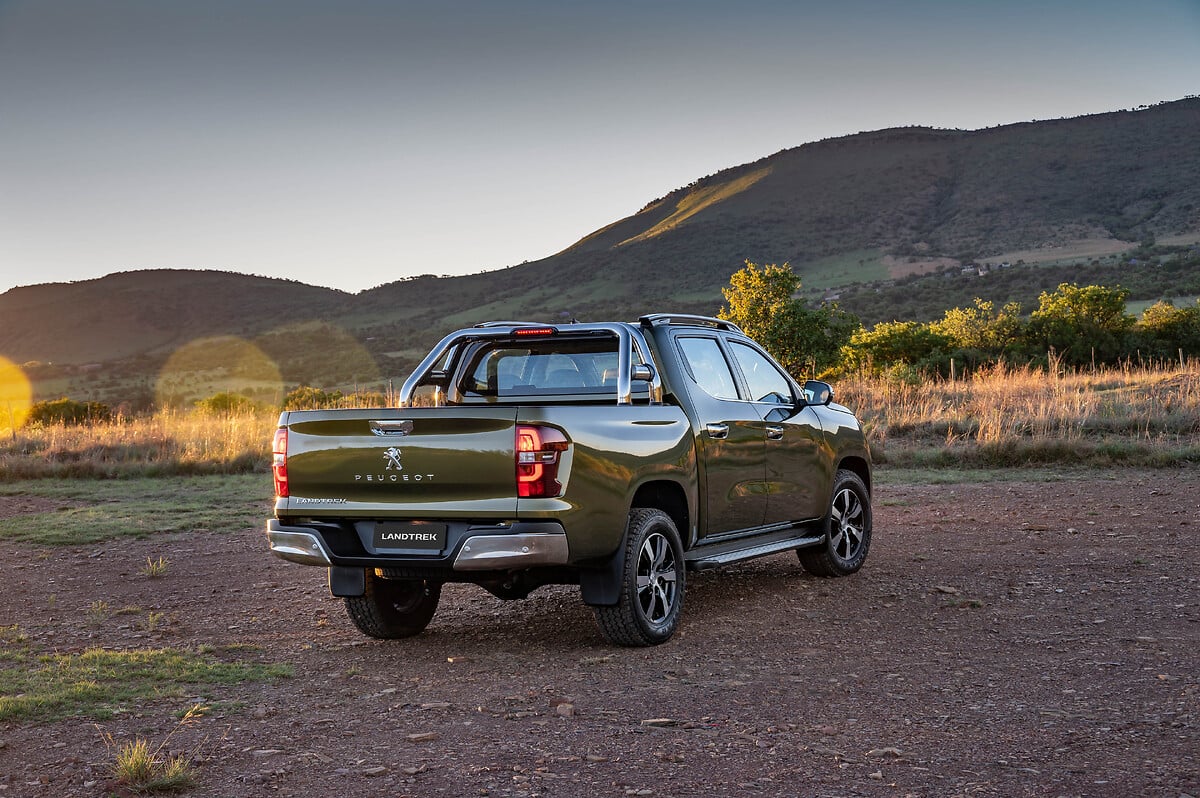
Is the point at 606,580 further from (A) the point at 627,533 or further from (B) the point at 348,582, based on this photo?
(B) the point at 348,582

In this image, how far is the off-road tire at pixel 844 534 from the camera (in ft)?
30.5

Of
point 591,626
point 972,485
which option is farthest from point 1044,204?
point 591,626

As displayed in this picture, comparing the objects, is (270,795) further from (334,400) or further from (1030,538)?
(334,400)

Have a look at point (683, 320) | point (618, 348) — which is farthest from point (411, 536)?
point (683, 320)

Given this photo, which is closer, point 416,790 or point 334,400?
point 416,790

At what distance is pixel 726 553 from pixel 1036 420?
12.7 metres

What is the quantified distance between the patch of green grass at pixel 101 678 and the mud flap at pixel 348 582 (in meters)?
0.54

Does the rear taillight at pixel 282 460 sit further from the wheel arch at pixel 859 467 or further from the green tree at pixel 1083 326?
the green tree at pixel 1083 326

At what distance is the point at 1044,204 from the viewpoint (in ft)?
373

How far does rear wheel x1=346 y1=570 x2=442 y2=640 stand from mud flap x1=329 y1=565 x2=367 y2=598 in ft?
0.39

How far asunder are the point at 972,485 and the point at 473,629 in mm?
9588

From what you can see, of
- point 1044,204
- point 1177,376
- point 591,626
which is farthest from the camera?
point 1044,204

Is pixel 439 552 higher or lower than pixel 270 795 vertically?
higher

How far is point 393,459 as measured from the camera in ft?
21.7
